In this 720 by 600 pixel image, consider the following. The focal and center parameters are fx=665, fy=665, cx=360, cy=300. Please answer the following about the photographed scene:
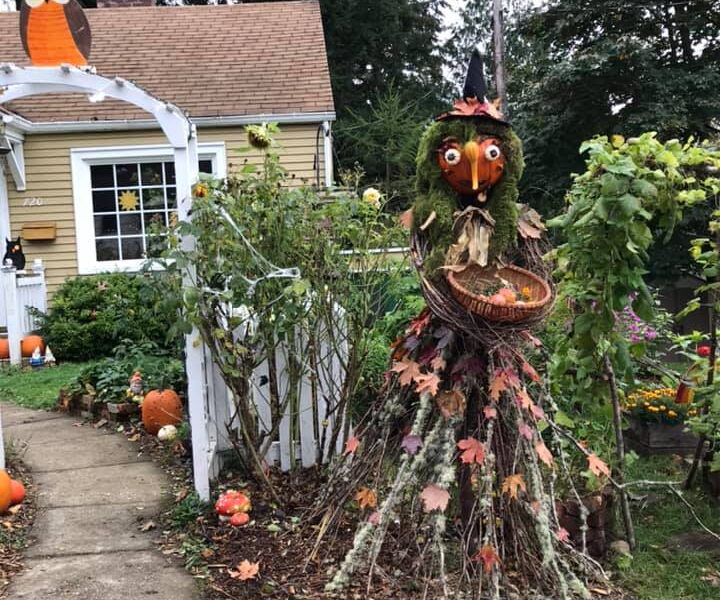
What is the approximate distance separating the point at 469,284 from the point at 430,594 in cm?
127

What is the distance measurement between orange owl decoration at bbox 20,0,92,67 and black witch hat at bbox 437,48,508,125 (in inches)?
80.1

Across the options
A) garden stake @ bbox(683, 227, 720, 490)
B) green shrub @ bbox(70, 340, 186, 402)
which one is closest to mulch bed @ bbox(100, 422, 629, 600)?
garden stake @ bbox(683, 227, 720, 490)

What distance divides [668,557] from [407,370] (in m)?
1.61

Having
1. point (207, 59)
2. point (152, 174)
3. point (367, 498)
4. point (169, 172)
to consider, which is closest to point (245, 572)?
point (367, 498)

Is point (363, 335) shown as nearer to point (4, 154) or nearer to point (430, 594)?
point (430, 594)

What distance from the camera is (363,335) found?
3.66m

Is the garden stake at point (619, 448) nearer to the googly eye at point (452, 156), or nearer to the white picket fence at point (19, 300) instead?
the googly eye at point (452, 156)

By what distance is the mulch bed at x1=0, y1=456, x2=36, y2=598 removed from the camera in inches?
116

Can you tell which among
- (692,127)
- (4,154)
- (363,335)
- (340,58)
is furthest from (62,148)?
(340,58)

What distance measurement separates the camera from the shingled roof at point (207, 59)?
8.59m

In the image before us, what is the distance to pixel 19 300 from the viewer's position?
7.76m

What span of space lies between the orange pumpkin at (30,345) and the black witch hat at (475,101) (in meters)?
6.59

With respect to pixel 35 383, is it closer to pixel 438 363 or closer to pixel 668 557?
pixel 438 363

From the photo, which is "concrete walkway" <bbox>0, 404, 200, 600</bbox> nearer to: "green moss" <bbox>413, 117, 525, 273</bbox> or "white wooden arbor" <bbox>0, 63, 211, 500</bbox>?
"white wooden arbor" <bbox>0, 63, 211, 500</bbox>
